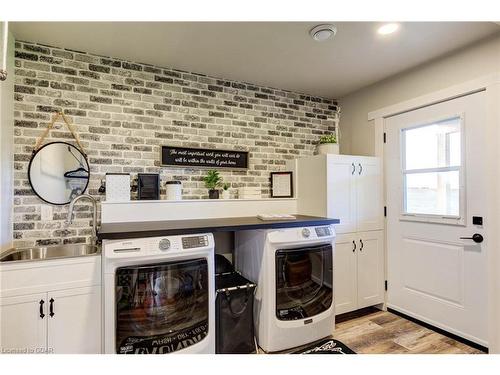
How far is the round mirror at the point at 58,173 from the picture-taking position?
2180 millimetres

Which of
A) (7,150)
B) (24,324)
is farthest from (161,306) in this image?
(7,150)

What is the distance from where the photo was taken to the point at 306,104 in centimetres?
340

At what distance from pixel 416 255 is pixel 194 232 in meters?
2.21

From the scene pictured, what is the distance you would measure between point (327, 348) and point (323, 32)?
239cm

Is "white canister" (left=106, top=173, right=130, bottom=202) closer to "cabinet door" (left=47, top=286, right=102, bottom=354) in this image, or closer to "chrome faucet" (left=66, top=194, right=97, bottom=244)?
"chrome faucet" (left=66, top=194, right=97, bottom=244)

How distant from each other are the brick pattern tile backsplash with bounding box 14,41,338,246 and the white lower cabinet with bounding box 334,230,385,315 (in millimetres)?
1071

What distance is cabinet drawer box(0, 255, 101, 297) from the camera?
1674 mm

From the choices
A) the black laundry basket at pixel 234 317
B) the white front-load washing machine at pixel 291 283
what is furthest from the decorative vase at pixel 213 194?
the black laundry basket at pixel 234 317

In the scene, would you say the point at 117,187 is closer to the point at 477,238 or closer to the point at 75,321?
the point at 75,321

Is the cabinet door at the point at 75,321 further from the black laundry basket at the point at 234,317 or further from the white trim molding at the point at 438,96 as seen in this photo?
the white trim molding at the point at 438,96

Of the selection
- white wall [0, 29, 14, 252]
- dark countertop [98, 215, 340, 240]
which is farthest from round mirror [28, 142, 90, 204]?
dark countertop [98, 215, 340, 240]

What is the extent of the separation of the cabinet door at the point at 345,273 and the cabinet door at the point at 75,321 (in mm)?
2064

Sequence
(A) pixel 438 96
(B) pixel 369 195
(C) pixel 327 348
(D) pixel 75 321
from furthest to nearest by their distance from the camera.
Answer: (B) pixel 369 195 < (A) pixel 438 96 < (C) pixel 327 348 < (D) pixel 75 321

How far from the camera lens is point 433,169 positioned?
2.53 m
